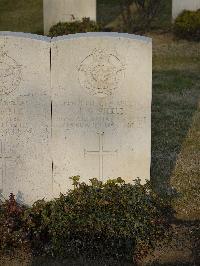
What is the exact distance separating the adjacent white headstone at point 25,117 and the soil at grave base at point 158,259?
0.81 metres

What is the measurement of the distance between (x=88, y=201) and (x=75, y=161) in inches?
19.5

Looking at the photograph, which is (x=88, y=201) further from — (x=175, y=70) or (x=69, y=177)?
(x=175, y=70)

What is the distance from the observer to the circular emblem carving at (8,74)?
5699mm

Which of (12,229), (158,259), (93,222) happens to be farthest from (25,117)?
(158,259)

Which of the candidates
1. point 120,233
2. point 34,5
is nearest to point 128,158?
point 120,233

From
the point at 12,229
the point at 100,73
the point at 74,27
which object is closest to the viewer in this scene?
the point at 12,229

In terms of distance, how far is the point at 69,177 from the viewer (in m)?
6.02

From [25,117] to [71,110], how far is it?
0.43 metres

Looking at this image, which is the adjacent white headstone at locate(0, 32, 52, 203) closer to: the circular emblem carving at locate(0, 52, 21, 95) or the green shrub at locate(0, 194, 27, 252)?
the circular emblem carving at locate(0, 52, 21, 95)

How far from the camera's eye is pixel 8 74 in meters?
5.72

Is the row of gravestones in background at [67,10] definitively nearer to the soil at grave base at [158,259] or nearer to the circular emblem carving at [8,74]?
the circular emblem carving at [8,74]

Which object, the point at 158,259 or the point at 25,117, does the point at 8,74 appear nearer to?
the point at 25,117

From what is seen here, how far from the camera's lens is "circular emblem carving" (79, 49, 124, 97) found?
223 inches

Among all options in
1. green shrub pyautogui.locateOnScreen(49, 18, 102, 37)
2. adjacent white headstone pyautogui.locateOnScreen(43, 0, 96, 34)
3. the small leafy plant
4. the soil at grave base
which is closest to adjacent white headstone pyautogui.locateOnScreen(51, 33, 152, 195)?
the small leafy plant
